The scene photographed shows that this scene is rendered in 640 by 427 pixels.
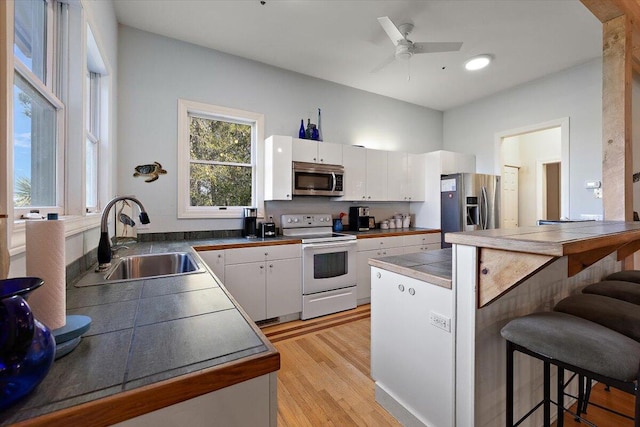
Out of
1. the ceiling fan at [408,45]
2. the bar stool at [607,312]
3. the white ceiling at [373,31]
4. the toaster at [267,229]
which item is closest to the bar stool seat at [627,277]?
the bar stool at [607,312]

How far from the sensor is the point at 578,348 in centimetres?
103

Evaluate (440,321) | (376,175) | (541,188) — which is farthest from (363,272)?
(541,188)

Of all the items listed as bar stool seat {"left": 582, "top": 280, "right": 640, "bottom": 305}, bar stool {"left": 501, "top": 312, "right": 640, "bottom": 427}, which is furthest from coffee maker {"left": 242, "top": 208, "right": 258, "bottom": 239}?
bar stool seat {"left": 582, "top": 280, "right": 640, "bottom": 305}

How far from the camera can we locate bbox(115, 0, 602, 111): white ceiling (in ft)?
8.17

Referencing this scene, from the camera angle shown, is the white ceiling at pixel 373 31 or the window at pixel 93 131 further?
the white ceiling at pixel 373 31

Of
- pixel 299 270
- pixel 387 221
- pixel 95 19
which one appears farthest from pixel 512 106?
pixel 95 19

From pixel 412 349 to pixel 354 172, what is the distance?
8.59ft

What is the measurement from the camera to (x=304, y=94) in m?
3.78

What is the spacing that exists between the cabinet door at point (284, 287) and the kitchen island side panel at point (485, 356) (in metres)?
1.95

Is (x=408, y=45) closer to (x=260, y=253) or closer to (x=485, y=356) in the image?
(x=260, y=253)

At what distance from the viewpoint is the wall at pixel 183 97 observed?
2.81 meters

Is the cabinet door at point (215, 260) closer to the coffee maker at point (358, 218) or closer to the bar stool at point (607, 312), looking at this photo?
the coffee maker at point (358, 218)

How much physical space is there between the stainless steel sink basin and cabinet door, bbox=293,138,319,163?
1.76m

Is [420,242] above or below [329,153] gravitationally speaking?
below
